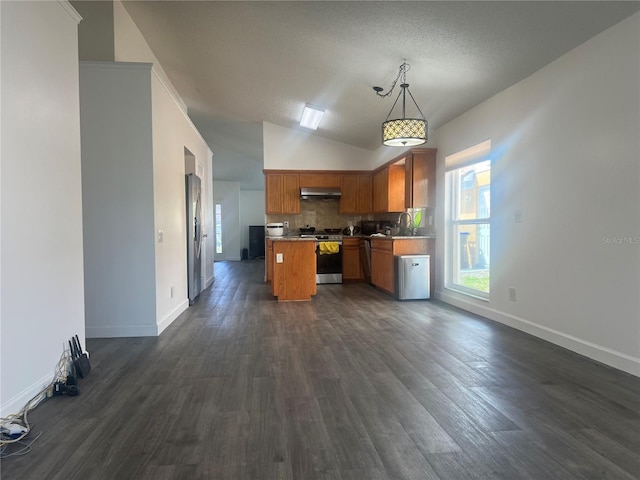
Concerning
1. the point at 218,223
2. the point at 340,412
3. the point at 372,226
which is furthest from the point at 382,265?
the point at 218,223

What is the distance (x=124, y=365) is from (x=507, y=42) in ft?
13.2

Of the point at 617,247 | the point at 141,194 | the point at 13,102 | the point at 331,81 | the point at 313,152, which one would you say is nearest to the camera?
the point at 13,102

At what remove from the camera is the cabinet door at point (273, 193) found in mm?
7379

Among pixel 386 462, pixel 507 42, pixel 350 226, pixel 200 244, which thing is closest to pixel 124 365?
pixel 386 462

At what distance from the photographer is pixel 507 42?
2973 mm

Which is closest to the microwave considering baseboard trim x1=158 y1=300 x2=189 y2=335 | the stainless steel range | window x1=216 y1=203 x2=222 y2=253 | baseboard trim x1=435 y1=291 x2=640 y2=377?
the stainless steel range

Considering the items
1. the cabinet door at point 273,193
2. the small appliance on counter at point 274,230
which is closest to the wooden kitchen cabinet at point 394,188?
the small appliance on counter at point 274,230

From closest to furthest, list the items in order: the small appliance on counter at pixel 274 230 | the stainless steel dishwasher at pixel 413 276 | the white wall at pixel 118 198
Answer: the white wall at pixel 118 198
the stainless steel dishwasher at pixel 413 276
the small appliance on counter at pixel 274 230

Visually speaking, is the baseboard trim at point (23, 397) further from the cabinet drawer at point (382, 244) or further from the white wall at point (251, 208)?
the white wall at point (251, 208)

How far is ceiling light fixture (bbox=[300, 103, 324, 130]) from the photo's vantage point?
5.81 metres

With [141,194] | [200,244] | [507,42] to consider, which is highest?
[507,42]

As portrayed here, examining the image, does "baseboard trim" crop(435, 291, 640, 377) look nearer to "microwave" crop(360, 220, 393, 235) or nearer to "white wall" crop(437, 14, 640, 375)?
"white wall" crop(437, 14, 640, 375)

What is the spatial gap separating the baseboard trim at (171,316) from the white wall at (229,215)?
801cm

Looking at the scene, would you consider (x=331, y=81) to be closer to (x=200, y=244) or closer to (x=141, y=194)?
(x=141, y=194)
